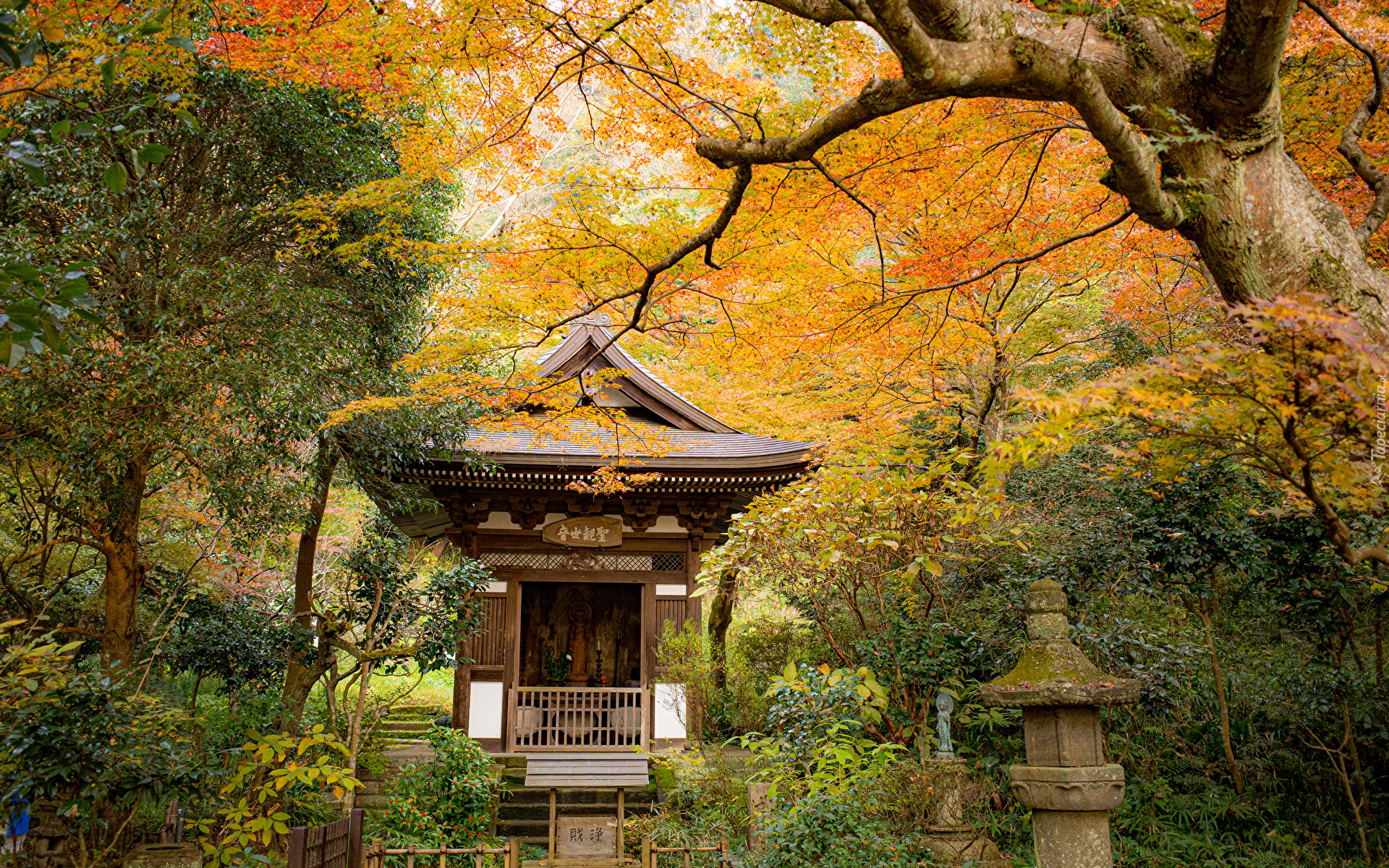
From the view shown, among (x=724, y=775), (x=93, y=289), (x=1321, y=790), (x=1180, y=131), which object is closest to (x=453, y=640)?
(x=724, y=775)

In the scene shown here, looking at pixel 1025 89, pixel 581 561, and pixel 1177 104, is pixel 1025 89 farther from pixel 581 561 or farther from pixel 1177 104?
pixel 581 561

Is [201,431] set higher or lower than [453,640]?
higher

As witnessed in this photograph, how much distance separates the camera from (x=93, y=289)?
5.78 meters

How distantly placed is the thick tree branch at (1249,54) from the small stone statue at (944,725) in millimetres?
4188

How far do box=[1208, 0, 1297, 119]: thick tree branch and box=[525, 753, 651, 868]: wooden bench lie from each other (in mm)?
7198

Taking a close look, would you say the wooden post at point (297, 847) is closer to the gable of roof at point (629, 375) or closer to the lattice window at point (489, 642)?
the lattice window at point (489, 642)

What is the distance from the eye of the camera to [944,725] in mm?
5941

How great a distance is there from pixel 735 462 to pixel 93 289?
222 inches

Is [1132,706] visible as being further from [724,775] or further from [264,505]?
[264,505]

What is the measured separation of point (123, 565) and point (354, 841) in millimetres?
3615

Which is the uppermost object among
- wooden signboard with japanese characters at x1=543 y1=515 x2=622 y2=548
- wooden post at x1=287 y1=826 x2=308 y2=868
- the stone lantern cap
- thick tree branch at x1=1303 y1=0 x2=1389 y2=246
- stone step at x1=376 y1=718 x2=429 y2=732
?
thick tree branch at x1=1303 y1=0 x2=1389 y2=246

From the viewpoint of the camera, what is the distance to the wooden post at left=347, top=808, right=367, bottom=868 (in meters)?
4.17

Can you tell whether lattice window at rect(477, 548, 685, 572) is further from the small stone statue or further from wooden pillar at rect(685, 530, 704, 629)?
the small stone statue

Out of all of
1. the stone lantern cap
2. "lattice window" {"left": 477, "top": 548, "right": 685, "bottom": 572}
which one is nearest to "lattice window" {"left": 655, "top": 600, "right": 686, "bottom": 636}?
"lattice window" {"left": 477, "top": 548, "right": 685, "bottom": 572}
